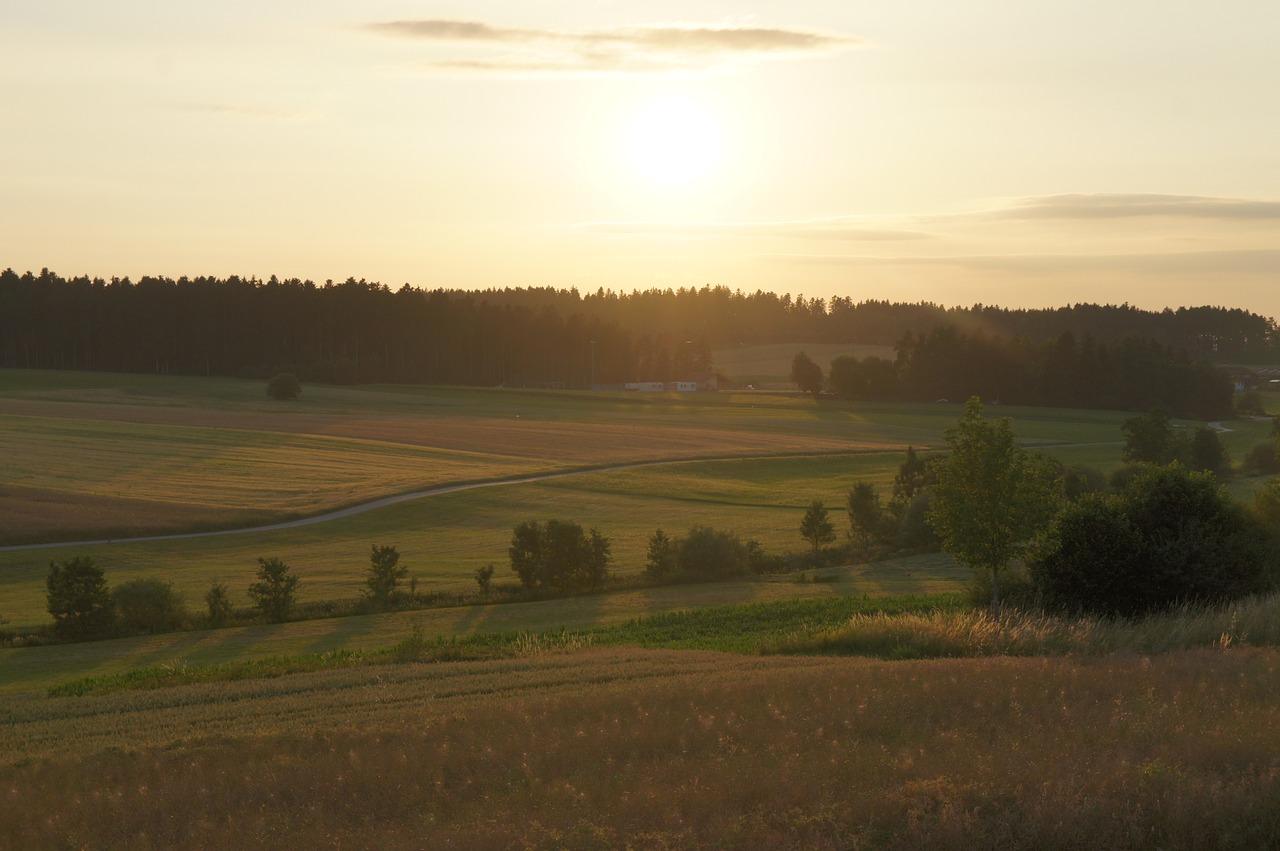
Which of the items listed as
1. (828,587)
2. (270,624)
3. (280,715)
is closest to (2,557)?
(270,624)

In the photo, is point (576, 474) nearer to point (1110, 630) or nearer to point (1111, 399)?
point (1110, 630)

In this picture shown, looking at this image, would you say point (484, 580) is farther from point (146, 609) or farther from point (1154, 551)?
point (1154, 551)

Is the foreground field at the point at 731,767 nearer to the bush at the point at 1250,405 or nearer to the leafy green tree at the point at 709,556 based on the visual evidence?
the leafy green tree at the point at 709,556

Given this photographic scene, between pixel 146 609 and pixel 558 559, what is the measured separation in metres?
14.1

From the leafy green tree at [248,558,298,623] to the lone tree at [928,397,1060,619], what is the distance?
20000 millimetres

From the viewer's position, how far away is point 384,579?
39.8 m

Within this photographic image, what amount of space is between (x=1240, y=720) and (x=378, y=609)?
3070cm

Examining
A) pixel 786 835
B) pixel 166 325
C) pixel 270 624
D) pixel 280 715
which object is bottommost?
pixel 270 624

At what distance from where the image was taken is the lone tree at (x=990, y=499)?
2967cm

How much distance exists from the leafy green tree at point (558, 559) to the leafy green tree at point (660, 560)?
2303 millimetres

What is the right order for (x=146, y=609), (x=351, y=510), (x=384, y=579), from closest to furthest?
1. (x=146, y=609)
2. (x=384, y=579)
3. (x=351, y=510)

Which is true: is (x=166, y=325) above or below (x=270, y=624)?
above

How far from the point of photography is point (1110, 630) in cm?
2036

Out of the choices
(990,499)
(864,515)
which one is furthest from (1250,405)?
(990,499)
